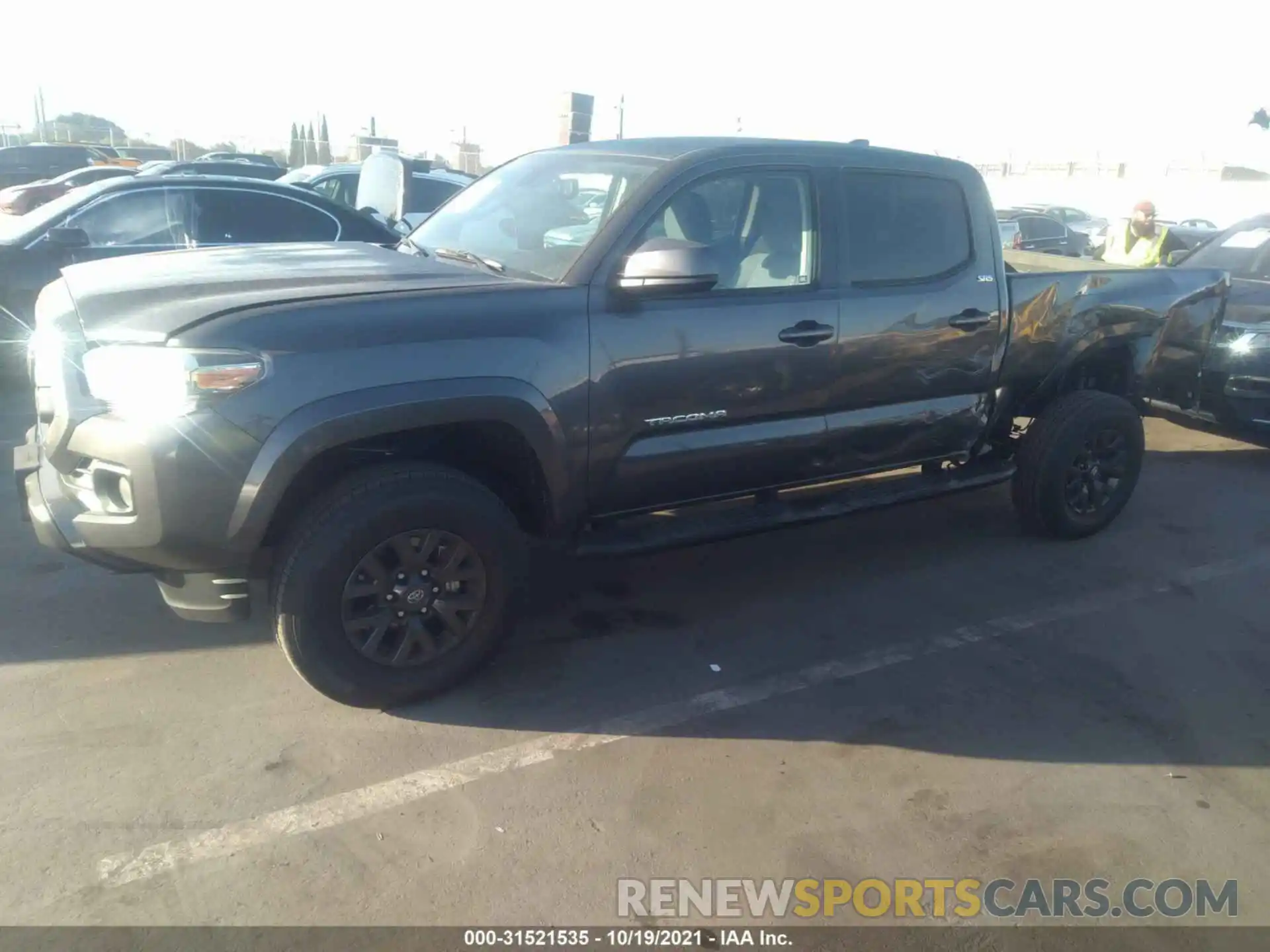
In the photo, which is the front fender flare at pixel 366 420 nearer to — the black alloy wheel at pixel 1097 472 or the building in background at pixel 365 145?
the black alloy wheel at pixel 1097 472

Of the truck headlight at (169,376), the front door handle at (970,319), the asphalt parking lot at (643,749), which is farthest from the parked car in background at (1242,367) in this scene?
the truck headlight at (169,376)

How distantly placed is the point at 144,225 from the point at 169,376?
5.31 meters

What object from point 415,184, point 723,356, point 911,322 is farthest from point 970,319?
point 415,184

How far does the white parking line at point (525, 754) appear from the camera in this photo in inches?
109

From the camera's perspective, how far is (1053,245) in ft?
55.1

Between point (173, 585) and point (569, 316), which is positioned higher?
point (569, 316)

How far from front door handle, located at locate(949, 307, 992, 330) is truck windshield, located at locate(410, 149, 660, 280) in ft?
5.24

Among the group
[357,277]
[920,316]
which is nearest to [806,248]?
[920,316]

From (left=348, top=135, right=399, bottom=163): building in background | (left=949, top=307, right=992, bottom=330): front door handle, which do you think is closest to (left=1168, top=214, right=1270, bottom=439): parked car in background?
(left=949, top=307, right=992, bottom=330): front door handle

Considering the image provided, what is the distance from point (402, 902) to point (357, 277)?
2.07 meters

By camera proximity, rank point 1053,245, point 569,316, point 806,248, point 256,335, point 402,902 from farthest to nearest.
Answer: point 1053,245 < point 806,248 < point 569,316 < point 256,335 < point 402,902

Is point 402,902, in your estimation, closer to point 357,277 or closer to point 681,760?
point 681,760

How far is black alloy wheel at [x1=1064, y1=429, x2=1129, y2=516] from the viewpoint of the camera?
526cm

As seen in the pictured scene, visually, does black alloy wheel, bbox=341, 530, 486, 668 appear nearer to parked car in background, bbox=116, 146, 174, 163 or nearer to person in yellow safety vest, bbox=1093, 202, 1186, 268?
person in yellow safety vest, bbox=1093, 202, 1186, 268
